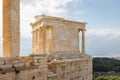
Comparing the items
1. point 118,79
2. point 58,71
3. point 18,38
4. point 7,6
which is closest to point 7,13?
point 7,6

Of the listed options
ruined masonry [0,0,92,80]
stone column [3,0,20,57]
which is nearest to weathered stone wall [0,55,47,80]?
ruined masonry [0,0,92,80]

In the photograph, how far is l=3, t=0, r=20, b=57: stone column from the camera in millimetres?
10352

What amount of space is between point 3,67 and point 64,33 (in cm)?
1115

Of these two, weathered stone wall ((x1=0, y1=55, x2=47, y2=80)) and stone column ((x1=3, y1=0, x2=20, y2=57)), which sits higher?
stone column ((x1=3, y1=0, x2=20, y2=57))

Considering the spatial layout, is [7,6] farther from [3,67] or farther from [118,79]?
[118,79]

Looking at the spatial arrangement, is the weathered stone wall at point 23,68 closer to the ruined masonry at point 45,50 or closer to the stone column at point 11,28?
the ruined masonry at point 45,50

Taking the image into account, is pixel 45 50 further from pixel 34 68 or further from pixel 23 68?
pixel 23 68

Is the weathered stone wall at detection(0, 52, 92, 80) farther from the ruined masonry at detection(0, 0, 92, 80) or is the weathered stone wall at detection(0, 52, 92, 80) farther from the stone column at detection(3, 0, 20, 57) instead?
the stone column at detection(3, 0, 20, 57)

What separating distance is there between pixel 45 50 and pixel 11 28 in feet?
23.6

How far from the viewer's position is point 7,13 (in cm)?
1054

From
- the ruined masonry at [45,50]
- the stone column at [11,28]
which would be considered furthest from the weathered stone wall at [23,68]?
the stone column at [11,28]

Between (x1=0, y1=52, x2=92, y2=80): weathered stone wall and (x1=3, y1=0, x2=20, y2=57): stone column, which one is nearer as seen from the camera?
(x1=0, y1=52, x2=92, y2=80): weathered stone wall

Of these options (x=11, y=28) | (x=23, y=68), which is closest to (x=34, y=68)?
(x=23, y=68)

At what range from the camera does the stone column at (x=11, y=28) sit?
1035 centimetres
